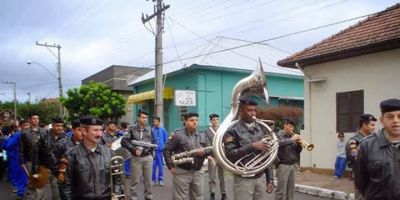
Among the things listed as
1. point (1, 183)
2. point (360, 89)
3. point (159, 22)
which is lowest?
point (1, 183)

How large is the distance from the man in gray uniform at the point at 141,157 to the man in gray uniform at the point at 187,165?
1.86 m

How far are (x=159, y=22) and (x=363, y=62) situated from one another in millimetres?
9165

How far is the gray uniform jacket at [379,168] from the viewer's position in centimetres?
371

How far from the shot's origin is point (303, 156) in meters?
15.2

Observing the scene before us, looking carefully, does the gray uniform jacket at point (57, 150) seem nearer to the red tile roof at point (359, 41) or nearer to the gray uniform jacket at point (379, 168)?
the gray uniform jacket at point (379, 168)

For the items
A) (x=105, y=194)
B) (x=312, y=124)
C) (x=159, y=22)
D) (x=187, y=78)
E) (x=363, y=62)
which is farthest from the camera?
(x=187, y=78)

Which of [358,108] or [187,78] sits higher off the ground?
[187,78]

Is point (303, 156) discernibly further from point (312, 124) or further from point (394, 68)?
point (394, 68)

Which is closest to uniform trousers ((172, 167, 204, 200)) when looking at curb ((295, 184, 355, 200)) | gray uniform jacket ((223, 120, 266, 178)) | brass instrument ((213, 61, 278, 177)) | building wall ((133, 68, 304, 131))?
brass instrument ((213, 61, 278, 177))

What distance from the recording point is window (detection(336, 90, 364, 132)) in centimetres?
1347

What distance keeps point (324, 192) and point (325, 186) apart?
100 cm

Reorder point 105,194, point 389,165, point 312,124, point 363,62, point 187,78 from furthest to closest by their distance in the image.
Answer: point 187,78, point 312,124, point 363,62, point 105,194, point 389,165

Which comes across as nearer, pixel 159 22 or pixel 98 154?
pixel 98 154

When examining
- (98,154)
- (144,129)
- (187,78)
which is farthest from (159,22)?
(98,154)
